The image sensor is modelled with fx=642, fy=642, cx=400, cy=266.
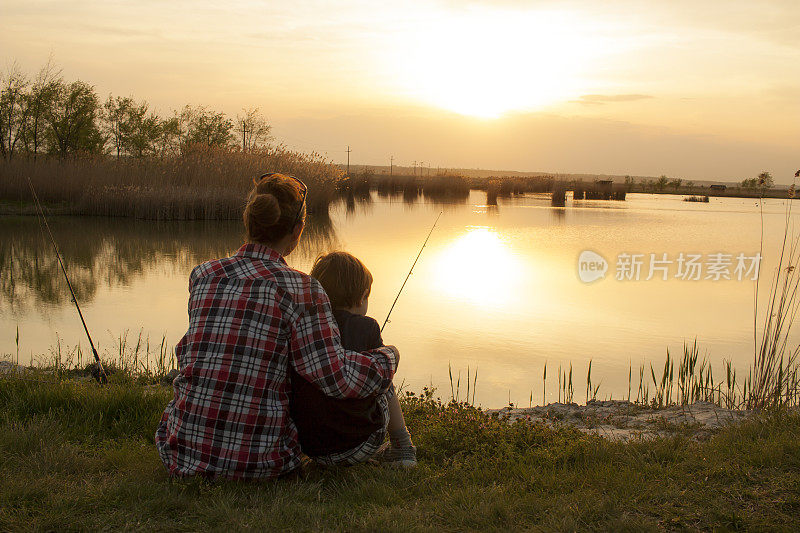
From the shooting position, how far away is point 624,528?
7.35 feet

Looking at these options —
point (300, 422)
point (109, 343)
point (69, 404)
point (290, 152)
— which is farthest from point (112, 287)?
point (290, 152)

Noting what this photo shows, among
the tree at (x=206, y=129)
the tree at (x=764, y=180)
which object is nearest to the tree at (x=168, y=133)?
the tree at (x=206, y=129)

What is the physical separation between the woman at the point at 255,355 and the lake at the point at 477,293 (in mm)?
3068

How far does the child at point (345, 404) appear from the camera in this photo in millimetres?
2541

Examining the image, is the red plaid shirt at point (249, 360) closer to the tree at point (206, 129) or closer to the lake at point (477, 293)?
the lake at point (477, 293)

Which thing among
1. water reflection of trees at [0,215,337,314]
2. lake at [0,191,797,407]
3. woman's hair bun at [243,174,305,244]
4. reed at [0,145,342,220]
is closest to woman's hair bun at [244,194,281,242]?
woman's hair bun at [243,174,305,244]

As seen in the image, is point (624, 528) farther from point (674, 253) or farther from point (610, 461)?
point (674, 253)

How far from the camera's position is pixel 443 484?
2662 millimetres

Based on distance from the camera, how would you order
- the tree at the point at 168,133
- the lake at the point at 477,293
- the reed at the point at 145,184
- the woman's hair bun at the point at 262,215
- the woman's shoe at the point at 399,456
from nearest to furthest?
1. the woman's hair bun at the point at 262,215
2. the woman's shoe at the point at 399,456
3. the lake at the point at 477,293
4. the reed at the point at 145,184
5. the tree at the point at 168,133

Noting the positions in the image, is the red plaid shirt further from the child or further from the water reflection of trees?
the water reflection of trees

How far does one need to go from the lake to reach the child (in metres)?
2.71

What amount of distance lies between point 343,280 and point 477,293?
7160mm

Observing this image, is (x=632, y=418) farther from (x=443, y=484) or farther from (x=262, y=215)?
(x=262, y=215)

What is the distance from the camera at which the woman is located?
2.33 metres
